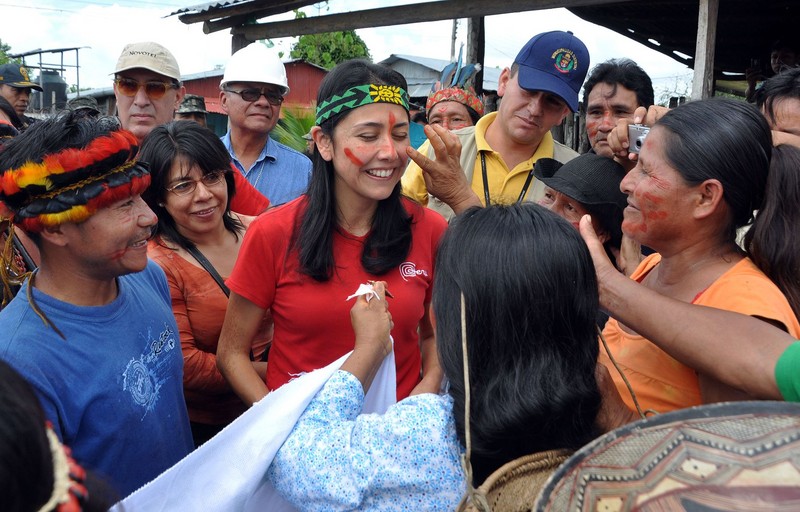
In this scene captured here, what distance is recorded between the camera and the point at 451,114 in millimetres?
5621

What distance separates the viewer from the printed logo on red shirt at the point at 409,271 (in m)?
2.44

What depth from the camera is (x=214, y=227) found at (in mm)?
2984

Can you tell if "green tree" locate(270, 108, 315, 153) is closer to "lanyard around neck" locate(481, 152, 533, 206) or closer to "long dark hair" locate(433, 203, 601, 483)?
"lanyard around neck" locate(481, 152, 533, 206)

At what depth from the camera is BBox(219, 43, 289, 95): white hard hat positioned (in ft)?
13.8

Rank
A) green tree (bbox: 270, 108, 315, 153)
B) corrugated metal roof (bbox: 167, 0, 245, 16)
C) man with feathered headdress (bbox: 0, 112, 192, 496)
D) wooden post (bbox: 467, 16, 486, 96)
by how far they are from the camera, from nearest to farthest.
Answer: man with feathered headdress (bbox: 0, 112, 192, 496)
corrugated metal roof (bbox: 167, 0, 245, 16)
wooden post (bbox: 467, 16, 486, 96)
green tree (bbox: 270, 108, 315, 153)

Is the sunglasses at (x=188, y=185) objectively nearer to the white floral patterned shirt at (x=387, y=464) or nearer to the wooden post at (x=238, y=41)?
the white floral patterned shirt at (x=387, y=464)

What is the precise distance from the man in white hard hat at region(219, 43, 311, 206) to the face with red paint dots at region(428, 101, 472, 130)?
1732mm

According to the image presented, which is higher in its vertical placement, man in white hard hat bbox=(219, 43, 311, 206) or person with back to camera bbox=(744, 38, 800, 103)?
person with back to camera bbox=(744, 38, 800, 103)

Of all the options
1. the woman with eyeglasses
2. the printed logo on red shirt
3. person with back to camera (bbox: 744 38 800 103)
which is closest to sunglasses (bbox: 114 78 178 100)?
the woman with eyeglasses

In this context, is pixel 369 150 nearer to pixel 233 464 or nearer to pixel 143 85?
pixel 233 464

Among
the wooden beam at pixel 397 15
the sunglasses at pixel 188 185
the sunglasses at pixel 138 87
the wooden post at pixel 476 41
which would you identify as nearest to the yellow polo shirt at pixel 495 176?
the sunglasses at pixel 188 185

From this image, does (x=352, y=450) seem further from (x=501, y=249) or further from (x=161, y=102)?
(x=161, y=102)

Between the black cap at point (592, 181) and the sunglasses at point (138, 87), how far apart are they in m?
2.61

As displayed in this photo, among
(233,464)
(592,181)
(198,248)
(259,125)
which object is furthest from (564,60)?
(233,464)
